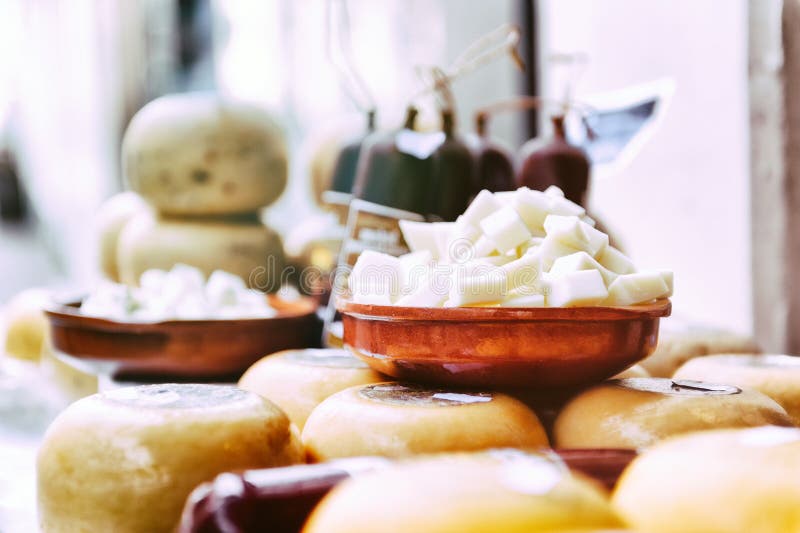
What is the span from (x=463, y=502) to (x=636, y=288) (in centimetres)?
44

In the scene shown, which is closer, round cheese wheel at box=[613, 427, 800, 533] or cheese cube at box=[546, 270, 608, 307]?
round cheese wheel at box=[613, 427, 800, 533]

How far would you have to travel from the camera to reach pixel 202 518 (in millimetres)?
536

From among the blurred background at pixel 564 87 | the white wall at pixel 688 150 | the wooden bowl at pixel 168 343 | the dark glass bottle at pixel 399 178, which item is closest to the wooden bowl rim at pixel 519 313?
the dark glass bottle at pixel 399 178

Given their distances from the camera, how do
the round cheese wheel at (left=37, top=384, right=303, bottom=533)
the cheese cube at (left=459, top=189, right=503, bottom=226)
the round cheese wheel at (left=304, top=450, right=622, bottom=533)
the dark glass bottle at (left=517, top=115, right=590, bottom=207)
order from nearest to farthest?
the round cheese wheel at (left=304, top=450, right=622, bottom=533)
the round cheese wheel at (left=37, top=384, right=303, bottom=533)
the cheese cube at (left=459, top=189, right=503, bottom=226)
the dark glass bottle at (left=517, top=115, right=590, bottom=207)

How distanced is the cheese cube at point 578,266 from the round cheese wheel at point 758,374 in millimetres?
215

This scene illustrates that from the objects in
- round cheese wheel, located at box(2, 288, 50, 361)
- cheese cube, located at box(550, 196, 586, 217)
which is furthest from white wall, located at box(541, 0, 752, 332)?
round cheese wheel, located at box(2, 288, 50, 361)

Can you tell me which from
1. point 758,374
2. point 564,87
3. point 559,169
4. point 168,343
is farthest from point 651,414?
point 564,87

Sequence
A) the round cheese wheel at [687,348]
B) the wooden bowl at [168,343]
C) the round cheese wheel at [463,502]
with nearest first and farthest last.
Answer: the round cheese wheel at [463,502] < the round cheese wheel at [687,348] < the wooden bowl at [168,343]

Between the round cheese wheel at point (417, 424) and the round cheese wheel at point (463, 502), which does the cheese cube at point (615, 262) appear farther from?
the round cheese wheel at point (463, 502)

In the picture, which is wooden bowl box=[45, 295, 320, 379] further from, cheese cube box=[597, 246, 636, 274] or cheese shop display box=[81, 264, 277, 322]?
cheese cube box=[597, 246, 636, 274]

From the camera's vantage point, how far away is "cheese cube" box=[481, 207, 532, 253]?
84cm

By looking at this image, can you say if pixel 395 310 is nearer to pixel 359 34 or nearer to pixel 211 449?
pixel 211 449

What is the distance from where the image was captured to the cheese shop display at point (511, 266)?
0.79 meters

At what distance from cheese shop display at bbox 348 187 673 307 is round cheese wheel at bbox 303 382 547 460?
10cm
